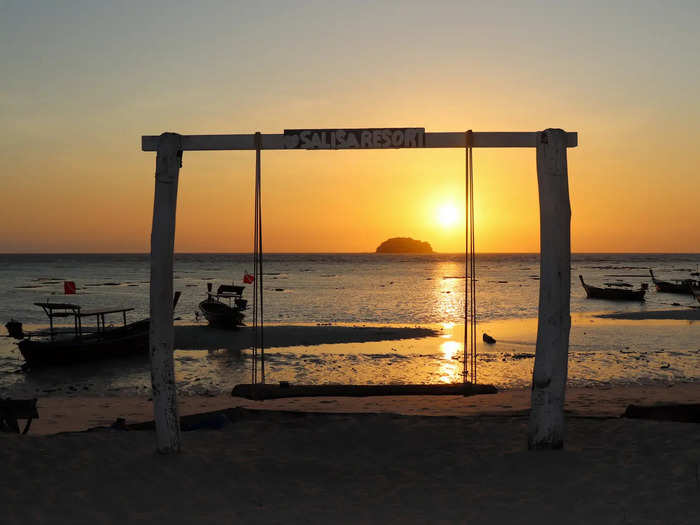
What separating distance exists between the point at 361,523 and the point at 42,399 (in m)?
12.3

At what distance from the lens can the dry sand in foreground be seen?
5469 mm

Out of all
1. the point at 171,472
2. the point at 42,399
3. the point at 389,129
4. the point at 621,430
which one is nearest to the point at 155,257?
the point at 171,472

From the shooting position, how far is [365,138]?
7.16 meters

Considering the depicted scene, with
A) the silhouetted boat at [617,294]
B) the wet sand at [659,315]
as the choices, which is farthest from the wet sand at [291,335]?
the silhouetted boat at [617,294]

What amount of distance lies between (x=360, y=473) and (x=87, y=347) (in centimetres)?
1618

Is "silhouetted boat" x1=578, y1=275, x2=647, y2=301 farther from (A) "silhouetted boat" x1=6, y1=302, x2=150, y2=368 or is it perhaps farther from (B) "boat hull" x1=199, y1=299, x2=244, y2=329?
(A) "silhouetted boat" x1=6, y1=302, x2=150, y2=368

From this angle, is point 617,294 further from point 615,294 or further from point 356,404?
point 356,404

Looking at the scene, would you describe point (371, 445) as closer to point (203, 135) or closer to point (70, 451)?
point (70, 451)

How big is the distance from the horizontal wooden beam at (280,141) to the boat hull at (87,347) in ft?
47.6

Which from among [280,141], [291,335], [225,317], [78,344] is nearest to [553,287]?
[280,141]

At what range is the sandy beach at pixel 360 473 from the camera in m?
5.49

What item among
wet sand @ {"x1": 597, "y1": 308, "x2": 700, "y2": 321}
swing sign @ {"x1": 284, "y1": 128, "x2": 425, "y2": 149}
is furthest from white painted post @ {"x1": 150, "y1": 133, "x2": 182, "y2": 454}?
wet sand @ {"x1": 597, "y1": 308, "x2": 700, "y2": 321}

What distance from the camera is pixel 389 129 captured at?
7195mm

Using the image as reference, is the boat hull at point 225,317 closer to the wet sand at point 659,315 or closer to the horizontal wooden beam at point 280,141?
the horizontal wooden beam at point 280,141
